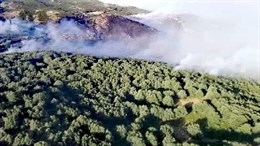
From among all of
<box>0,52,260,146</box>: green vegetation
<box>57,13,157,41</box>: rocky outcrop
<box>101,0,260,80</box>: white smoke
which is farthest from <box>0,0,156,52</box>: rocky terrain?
<box>0,52,260,146</box>: green vegetation

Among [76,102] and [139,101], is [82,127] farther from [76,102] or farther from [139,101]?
[139,101]

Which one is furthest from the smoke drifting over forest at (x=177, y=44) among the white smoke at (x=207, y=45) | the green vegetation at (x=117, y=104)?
the green vegetation at (x=117, y=104)

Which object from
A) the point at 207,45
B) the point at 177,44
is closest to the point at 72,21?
the point at 177,44

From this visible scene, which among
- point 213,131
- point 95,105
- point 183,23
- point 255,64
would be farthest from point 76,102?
point 183,23

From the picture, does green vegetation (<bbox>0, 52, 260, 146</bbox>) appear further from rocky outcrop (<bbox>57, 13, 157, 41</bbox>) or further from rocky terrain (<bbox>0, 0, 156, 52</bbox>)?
rocky outcrop (<bbox>57, 13, 157, 41</bbox>)

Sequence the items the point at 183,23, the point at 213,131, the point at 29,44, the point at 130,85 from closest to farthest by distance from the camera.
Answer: the point at 213,131 < the point at 130,85 < the point at 29,44 < the point at 183,23

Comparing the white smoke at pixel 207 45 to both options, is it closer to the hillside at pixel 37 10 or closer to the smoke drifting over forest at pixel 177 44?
the smoke drifting over forest at pixel 177 44
